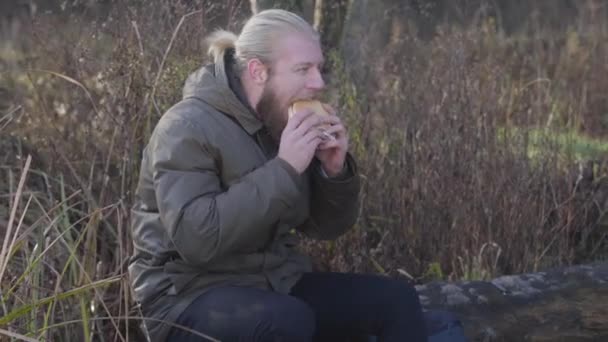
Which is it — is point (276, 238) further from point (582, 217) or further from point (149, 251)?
point (582, 217)

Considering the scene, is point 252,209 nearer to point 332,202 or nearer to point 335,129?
point 335,129

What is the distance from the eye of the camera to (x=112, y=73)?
4.23m

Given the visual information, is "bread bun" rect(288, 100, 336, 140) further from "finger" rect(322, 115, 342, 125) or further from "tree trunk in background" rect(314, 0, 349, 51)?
"tree trunk in background" rect(314, 0, 349, 51)

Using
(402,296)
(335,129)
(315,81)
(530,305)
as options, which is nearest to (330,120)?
(335,129)

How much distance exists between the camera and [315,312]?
11.2 feet

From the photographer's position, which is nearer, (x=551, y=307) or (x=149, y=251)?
A: (x=149, y=251)

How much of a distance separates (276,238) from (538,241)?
182cm

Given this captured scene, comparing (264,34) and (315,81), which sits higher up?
(264,34)

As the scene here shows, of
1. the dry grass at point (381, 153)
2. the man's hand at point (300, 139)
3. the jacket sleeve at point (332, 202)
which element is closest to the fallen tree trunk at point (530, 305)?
the dry grass at point (381, 153)

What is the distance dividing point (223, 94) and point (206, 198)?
1.18 ft

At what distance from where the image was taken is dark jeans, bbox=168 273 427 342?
3.03 metres

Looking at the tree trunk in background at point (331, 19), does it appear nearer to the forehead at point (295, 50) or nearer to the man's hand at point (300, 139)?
the forehead at point (295, 50)

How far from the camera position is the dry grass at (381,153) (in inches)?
166

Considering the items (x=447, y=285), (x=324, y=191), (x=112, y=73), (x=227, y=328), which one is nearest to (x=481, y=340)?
(x=447, y=285)
